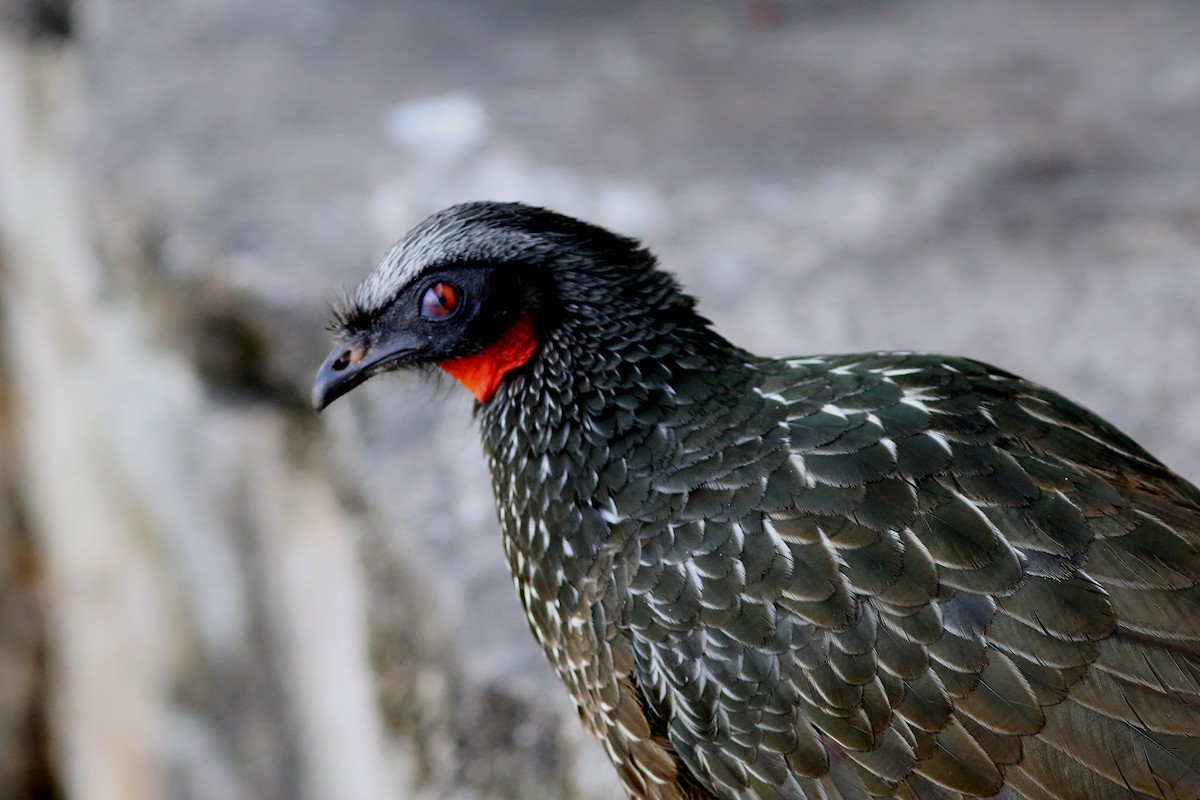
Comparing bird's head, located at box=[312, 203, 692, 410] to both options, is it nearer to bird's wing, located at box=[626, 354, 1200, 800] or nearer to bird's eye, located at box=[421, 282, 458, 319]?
bird's eye, located at box=[421, 282, 458, 319]

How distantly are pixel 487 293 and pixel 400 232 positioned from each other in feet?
7.86

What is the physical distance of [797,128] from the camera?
5203 millimetres

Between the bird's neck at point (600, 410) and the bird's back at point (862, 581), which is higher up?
the bird's neck at point (600, 410)

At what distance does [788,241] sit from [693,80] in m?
1.39

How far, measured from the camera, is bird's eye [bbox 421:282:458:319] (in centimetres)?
228

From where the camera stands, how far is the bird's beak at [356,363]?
2.34 metres

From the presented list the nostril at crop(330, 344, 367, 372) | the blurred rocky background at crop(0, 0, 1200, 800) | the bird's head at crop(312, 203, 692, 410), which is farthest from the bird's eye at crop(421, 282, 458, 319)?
the blurred rocky background at crop(0, 0, 1200, 800)

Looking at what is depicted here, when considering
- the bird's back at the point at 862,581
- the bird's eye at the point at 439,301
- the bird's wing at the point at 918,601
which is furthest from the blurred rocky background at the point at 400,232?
the bird's wing at the point at 918,601

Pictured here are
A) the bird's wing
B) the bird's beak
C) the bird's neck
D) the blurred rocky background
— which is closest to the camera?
the bird's wing

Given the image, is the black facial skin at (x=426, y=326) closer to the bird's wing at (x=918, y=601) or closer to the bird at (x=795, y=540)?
the bird at (x=795, y=540)

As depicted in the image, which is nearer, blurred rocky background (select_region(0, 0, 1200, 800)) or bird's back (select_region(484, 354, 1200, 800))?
bird's back (select_region(484, 354, 1200, 800))

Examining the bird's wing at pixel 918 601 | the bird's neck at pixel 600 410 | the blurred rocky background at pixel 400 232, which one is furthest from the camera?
the blurred rocky background at pixel 400 232

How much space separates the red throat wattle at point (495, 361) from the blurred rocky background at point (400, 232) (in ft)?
2.23

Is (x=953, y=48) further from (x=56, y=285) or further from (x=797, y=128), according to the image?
(x=56, y=285)
